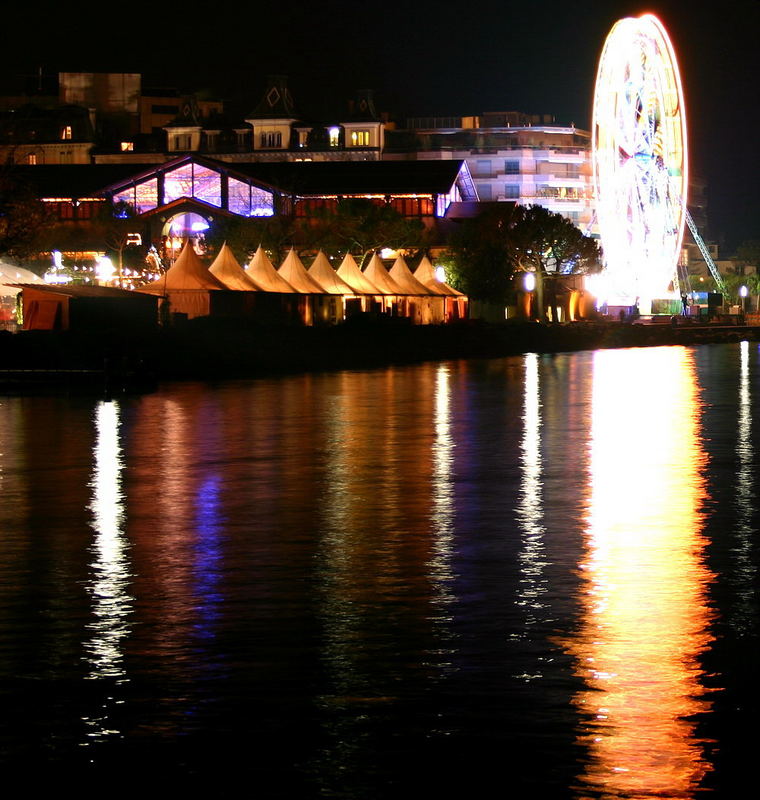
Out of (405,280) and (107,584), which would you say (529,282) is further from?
(107,584)

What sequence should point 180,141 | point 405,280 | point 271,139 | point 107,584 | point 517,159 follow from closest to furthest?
point 107,584 < point 405,280 < point 271,139 < point 180,141 < point 517,159

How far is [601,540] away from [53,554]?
5.16 meters

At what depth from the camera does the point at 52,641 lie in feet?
33.5

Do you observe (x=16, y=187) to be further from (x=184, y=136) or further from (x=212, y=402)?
(x=184, y=136)

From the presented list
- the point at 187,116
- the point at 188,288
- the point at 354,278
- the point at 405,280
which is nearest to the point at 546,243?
the point at 405,280

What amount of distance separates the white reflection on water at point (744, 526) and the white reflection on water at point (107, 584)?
4.24 m

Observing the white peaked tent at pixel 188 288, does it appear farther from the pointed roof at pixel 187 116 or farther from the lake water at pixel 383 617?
the pointed roof at pixel 187 116

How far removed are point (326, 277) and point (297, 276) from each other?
2878 millimetres

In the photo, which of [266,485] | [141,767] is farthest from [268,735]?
[266,485]

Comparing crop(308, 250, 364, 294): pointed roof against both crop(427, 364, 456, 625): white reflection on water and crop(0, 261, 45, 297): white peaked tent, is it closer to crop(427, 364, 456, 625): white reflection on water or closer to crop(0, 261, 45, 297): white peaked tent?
crop(0, 261, 45, 297): white peaked tent

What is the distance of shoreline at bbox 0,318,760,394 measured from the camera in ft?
143

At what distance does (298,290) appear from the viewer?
238 feet

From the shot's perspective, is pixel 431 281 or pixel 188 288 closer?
pixel 188 288

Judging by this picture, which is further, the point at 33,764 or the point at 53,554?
the point at 53,554
